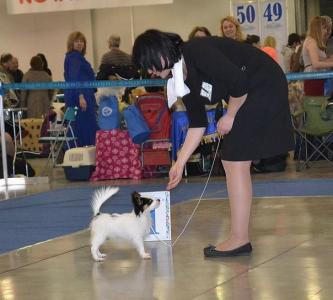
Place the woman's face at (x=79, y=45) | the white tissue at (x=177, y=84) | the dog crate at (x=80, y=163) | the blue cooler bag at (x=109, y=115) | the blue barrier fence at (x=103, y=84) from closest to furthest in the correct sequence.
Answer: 1. the white tissue at (x=177, y=84)
2. the blue barrier fence at (x=103, y=84)
3. the blue cooler bag at (x=109, y=115)
4. the dog crate at (x=80, y=163)
5. the woman's face at (x=79, y=45)

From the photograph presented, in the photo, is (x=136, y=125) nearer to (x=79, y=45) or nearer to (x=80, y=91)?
(x=80, y=91)

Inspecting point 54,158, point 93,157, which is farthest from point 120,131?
point 54,158

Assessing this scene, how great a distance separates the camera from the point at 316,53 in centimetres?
942

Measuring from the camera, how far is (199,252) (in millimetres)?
4984

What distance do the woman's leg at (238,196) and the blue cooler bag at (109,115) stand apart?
4518 millimetres

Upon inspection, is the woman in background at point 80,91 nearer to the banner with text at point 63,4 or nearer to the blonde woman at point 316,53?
the banner with text at point 63,4

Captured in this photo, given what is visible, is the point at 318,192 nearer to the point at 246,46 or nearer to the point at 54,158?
the point at 246,46

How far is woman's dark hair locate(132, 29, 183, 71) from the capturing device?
4195 mm

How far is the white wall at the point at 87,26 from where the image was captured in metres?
16.3

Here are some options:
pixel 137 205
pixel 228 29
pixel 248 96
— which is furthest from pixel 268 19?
pixel 248 96

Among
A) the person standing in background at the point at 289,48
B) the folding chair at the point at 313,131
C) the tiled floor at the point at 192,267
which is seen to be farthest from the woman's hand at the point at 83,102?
the tiled floor at the point at 192,267

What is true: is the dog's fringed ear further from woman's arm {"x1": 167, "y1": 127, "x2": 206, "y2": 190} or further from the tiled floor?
woman's arm {"x1": 167, "y1": 127, "x2": 206, "y2": 190}

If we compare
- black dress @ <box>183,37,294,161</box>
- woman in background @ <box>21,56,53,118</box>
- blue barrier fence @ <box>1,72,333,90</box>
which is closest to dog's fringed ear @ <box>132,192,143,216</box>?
black dress @ <box>183,37,294,161</box>

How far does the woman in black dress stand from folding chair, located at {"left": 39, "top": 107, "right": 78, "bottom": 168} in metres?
5.46
